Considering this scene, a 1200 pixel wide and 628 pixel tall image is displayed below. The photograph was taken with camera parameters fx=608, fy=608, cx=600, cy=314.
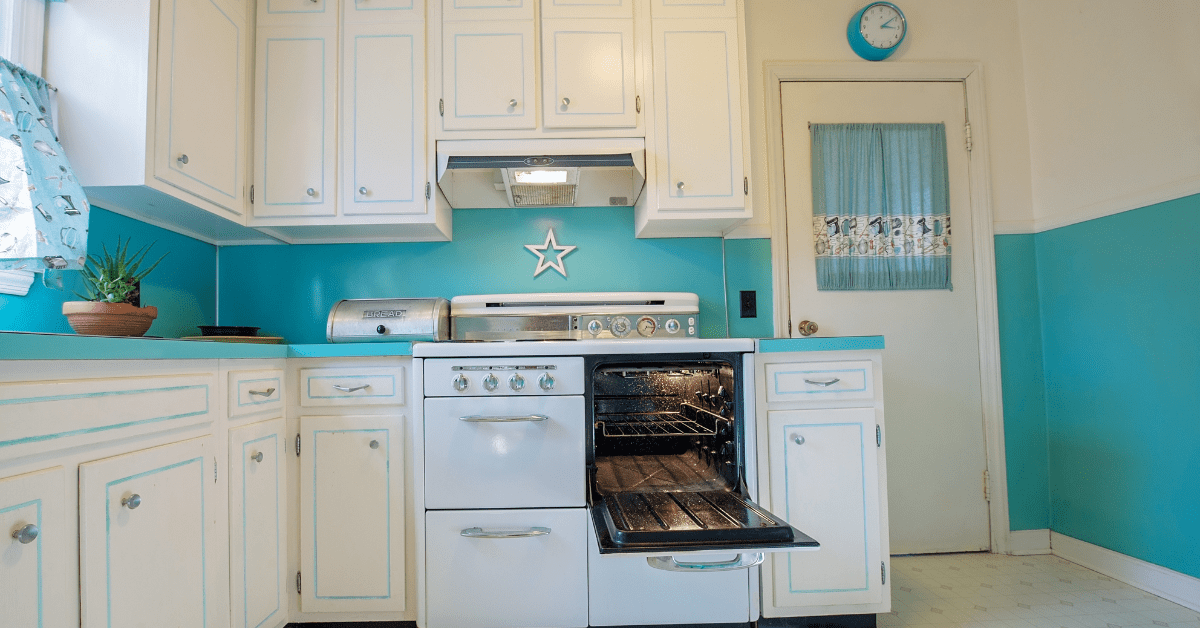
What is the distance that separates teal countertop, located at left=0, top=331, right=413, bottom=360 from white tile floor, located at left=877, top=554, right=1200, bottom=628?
6.73 ft

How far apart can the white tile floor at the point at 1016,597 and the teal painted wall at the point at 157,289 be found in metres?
2.81

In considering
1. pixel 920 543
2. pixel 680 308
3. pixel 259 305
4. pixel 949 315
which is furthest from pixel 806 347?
pixel 259 305

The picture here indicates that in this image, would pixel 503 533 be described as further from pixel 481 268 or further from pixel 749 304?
pixel 749 304

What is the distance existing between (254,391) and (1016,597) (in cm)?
276

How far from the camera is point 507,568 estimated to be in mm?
1902

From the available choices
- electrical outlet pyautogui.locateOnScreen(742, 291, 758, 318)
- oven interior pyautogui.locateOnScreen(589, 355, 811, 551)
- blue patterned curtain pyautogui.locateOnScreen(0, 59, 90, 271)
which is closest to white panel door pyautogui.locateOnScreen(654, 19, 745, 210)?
electrical outlet pyautogui.locateOnScreen(742, 291, 758, 318)

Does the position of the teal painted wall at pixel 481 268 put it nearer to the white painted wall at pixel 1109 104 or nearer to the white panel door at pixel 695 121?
the white panel door at pixel 695 121

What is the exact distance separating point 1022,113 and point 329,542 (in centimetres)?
347

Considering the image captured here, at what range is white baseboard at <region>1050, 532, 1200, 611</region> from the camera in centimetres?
217

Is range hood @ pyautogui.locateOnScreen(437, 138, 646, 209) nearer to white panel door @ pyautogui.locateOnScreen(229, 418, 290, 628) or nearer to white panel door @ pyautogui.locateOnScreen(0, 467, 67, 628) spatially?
white panel door @ pyautogui.locateOnScreen(229, 418, 290, 628)

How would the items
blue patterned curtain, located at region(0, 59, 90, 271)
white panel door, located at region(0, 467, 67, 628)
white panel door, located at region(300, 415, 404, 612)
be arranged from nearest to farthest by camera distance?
white panel door, located at region(0, 467, 67, 628)
blue patterned curtain, located at region(0, 59, 90, 271)
white panel door, located at region(300, 415, 404, 612)

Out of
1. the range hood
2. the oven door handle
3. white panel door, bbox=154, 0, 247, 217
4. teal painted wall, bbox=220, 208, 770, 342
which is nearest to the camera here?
the oven door handle

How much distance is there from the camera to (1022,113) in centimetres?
289

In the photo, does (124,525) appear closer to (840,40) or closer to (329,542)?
(329,542)
